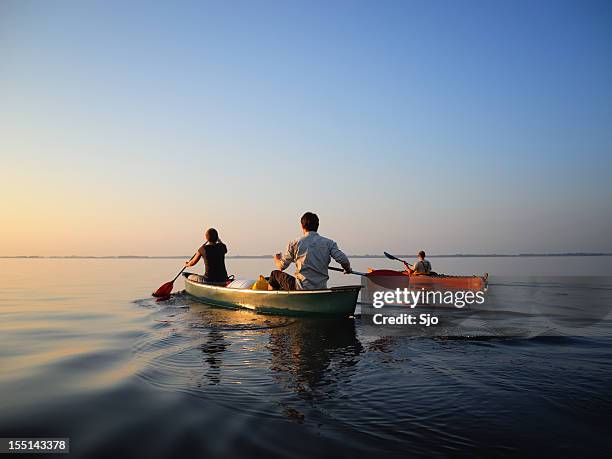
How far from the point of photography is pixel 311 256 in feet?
30.1

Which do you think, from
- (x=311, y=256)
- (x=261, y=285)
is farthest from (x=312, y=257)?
(x=261, y=285)

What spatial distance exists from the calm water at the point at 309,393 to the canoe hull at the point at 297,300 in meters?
0.78

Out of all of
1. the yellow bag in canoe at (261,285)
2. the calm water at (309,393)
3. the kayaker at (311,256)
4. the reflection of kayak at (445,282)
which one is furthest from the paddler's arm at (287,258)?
the reflection of kayak at (445,282)

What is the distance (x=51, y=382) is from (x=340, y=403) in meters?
4.10

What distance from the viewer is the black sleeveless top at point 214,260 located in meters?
13.4

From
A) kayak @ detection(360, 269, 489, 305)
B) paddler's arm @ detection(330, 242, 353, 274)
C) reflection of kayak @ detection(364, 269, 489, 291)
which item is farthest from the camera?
reflection of kayak @ detection(364, 269, 489, 291)

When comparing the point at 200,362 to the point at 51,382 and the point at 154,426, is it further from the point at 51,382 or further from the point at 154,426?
the point at 154,426

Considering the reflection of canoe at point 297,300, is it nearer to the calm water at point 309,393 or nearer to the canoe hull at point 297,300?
the canoe hull at point 297,300

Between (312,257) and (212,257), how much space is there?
5629 millimetres

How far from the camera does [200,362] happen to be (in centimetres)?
623

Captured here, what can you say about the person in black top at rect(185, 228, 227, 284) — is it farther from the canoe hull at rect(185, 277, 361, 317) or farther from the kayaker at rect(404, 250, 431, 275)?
the kayaker at rect(404, 250, 431, 275)

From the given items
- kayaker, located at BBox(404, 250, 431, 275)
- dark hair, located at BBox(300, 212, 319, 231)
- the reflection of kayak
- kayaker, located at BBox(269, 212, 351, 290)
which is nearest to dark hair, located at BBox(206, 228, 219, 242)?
kayaker, located at BBox(269, 212, 351, 290)

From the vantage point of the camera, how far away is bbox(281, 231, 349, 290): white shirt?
29.4 feet

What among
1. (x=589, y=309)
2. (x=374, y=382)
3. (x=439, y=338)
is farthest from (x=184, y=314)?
(x=589, y=309)
